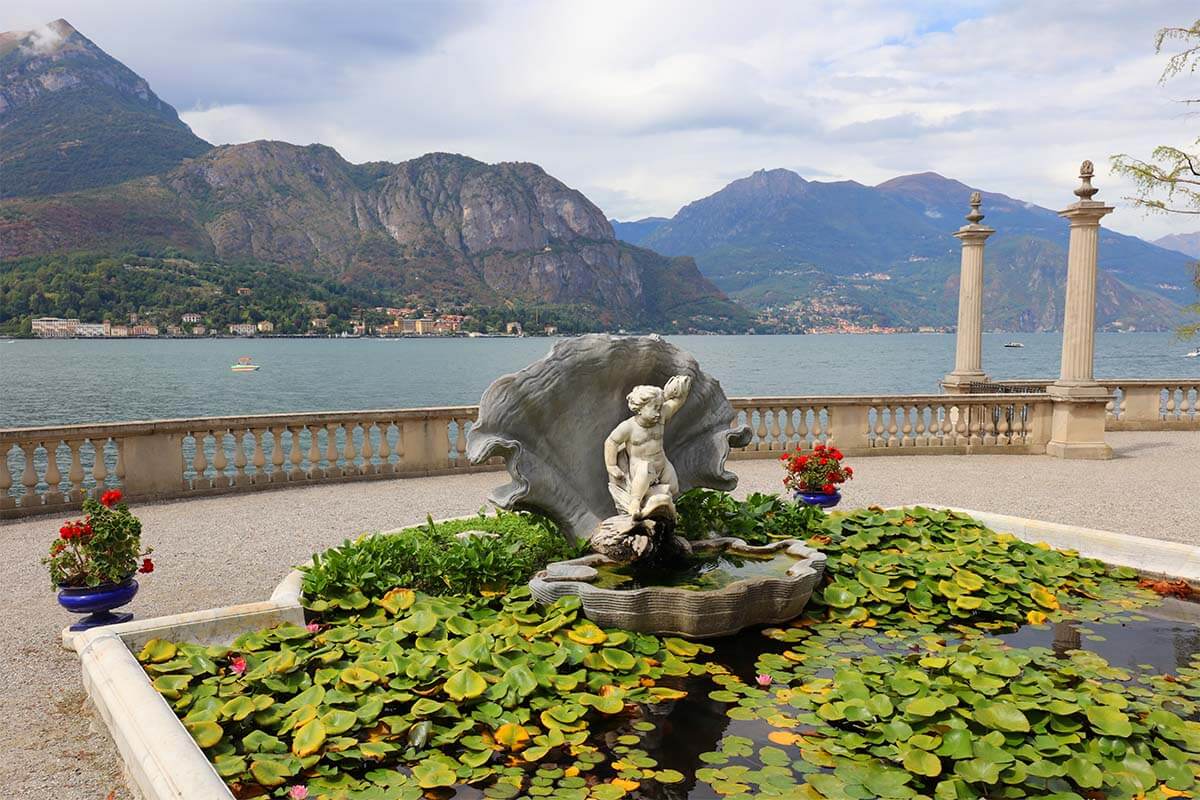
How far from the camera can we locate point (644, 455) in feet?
19.7

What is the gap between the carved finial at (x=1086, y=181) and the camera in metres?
14.7

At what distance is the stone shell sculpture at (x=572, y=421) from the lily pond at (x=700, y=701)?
0.81m

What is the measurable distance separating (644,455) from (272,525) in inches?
216

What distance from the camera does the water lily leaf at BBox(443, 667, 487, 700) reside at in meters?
4.44

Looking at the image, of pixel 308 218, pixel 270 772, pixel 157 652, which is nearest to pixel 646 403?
pixel 270 772

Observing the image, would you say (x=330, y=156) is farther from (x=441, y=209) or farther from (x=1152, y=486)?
(x=1152, y=486)

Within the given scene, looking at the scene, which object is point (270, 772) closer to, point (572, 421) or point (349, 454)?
point (572, 421)

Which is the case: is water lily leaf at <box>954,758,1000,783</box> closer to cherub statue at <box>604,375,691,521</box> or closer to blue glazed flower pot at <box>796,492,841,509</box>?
cherub statue at <box>604,375,691,521</box>

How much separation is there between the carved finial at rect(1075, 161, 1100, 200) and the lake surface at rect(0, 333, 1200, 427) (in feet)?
93.4

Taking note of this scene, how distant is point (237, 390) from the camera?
6338 cm

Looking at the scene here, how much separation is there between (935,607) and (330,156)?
19590 centimetres

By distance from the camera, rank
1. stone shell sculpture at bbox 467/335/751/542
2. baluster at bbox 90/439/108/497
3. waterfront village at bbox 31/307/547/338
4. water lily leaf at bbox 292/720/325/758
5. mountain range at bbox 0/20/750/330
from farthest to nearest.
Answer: mountain range at bbox 0/20/750/330, waterfront village at bbox 31/307/547/338, baluster at bbox 90/439/108/497, stone shell sculpture at bbox 467/335/751/542, water lily leaf at bbox 292/720/325/758

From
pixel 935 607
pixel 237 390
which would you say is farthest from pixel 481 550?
pixel 237 390

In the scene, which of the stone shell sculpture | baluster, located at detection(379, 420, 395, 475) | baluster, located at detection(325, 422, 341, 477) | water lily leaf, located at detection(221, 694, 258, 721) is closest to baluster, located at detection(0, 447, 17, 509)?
baluster, located at detection(325, 422, 341, 477)
